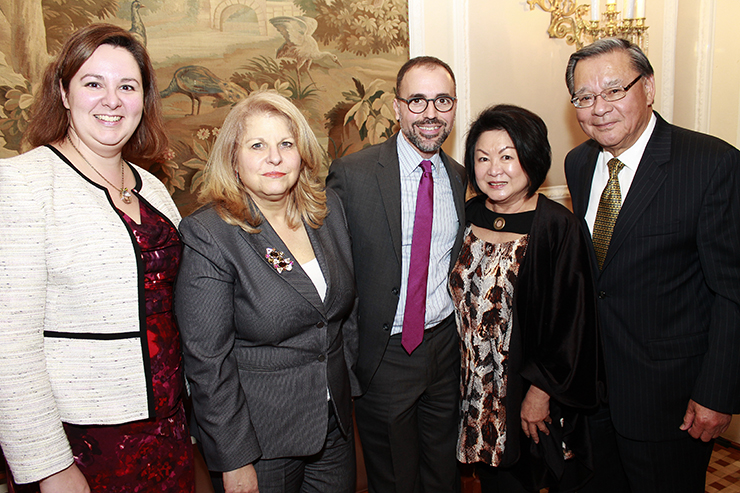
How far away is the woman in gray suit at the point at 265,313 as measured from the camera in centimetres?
163

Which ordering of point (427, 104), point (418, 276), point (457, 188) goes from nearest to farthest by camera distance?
point (418, 276), point (427, 104), point (457, 188)

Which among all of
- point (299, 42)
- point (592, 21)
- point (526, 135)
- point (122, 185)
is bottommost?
point (122, 185)

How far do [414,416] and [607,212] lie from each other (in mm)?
1254

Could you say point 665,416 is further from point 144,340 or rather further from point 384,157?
point 144,340

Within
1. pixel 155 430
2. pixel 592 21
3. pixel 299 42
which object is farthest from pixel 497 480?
pixel 592 21

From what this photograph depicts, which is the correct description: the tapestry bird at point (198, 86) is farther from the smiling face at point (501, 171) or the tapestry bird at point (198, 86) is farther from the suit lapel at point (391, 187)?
the smiling face at point (501, 171)

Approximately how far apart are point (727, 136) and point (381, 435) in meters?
3.71

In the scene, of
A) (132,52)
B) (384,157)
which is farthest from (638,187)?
(132,52)

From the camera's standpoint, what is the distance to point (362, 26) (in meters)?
2.95

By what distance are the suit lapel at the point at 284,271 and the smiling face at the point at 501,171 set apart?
3.00 feet

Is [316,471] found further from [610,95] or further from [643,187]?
[610,95]

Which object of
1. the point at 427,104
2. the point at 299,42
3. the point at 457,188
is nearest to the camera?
the point at 427,104

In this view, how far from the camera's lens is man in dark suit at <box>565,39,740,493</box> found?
1.87 metres

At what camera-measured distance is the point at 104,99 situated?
5.29ft
